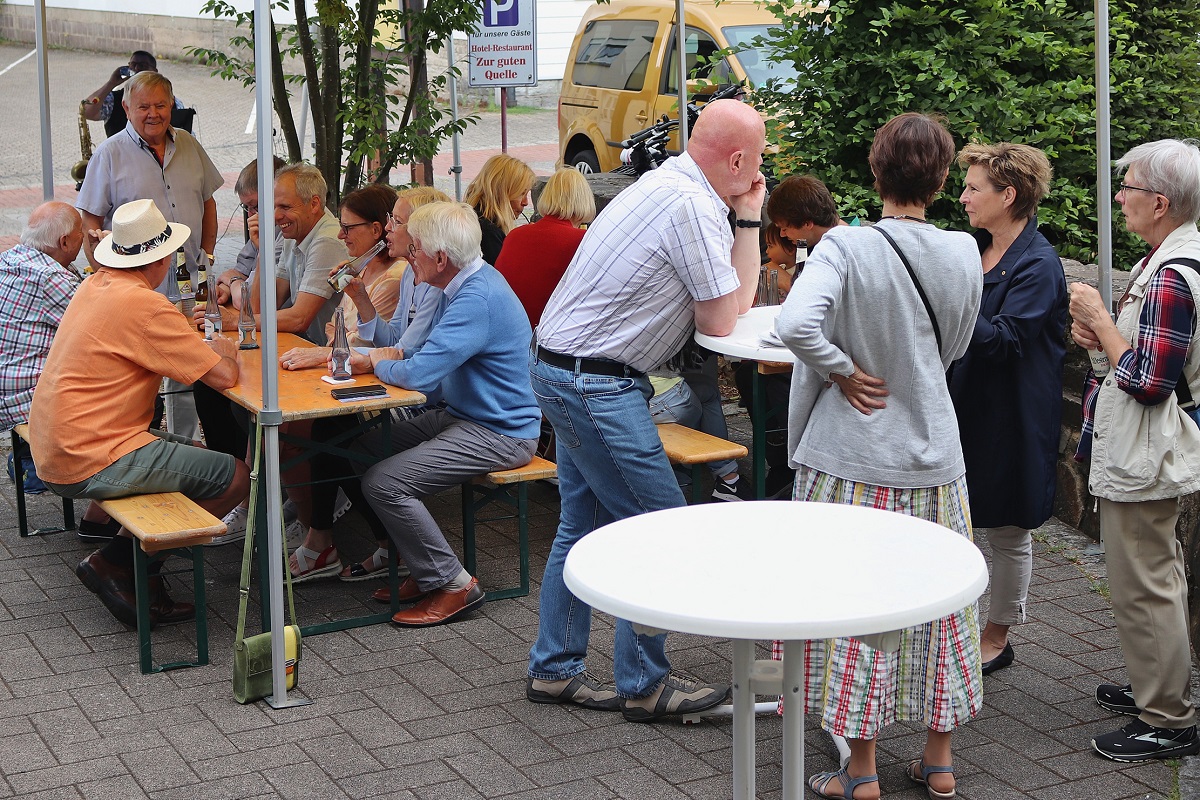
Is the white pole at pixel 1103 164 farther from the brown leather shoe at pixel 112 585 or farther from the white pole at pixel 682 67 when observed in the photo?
the brown leather shoe at pixel 112 585

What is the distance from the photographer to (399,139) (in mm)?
7312

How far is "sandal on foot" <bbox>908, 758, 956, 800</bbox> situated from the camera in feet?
11.4

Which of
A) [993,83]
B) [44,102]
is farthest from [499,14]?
[993,83]

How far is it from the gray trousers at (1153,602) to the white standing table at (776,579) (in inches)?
48.1

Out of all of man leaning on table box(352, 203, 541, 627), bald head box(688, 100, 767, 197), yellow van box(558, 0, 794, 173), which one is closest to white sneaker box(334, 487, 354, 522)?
man leaning on table box(352, 203, 541, 627)

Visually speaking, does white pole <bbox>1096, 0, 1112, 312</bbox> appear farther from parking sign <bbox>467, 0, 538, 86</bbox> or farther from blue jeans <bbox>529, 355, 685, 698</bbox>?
parking sign <bbox>467, 0, 538, 86</bbox>

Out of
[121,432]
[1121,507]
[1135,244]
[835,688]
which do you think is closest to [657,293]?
[835,688]

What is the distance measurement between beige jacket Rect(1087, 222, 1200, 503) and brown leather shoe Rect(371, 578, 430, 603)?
244cm

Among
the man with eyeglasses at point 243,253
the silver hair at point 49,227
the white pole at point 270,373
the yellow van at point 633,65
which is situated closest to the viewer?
the white pole at point 270,373

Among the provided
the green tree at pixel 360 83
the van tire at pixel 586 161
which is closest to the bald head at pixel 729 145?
the green tree at pixel 360 83

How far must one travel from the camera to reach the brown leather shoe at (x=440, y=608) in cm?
471

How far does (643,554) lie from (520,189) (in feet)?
12.5

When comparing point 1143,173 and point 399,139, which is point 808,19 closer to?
point 399,139

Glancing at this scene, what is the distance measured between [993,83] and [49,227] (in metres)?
4.32
